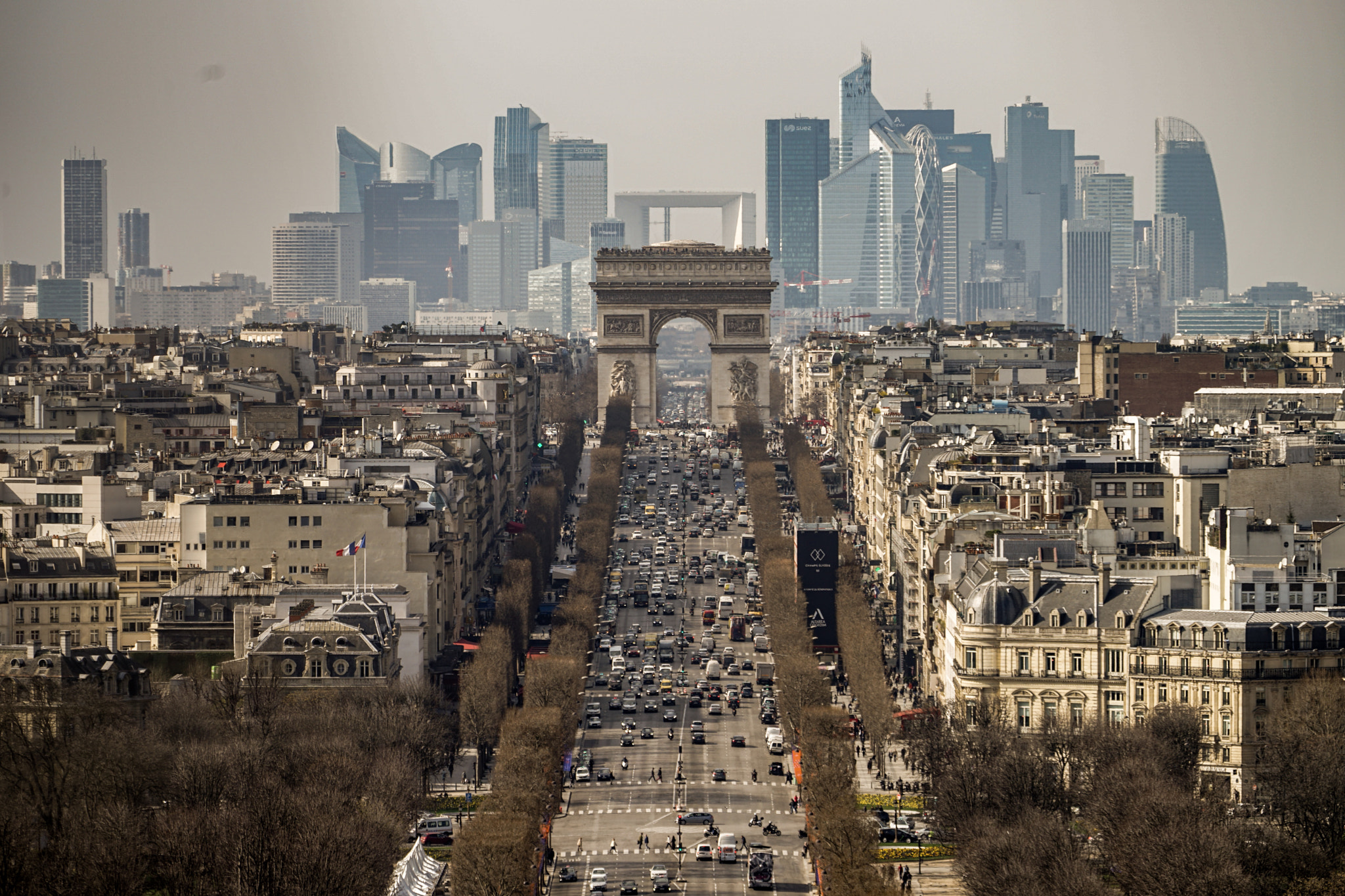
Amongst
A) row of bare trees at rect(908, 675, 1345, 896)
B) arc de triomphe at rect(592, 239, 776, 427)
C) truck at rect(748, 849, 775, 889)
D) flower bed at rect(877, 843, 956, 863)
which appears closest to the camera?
row of bare trees at rect(908, 675, 1345, 896)

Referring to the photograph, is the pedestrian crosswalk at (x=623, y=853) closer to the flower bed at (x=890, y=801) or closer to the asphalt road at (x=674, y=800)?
the asphalt road at (x=674, y=800)

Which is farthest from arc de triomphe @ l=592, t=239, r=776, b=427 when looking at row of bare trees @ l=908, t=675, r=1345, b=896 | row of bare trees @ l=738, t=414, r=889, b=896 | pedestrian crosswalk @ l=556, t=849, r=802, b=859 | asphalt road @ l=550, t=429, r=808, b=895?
pedestrian crosswalk @ l=556, t=849, r=802, b=859

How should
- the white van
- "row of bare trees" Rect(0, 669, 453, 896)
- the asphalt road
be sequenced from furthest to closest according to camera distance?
the white van → the asphalt road → "row of bare trees" Rect(0, 669, 453, 896)

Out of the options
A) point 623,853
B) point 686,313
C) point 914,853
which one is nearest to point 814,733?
point 914,853

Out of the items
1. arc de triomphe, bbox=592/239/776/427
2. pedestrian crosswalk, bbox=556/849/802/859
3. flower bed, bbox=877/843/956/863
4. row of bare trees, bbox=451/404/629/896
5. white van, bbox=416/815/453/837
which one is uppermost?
arc de triomphe, bbox=592/239/776/427

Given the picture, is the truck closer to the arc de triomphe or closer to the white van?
the white van

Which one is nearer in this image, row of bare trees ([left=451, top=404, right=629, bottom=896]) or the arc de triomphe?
row of bare trees ([left=451, top=404, right=629, bottom=896])
